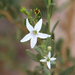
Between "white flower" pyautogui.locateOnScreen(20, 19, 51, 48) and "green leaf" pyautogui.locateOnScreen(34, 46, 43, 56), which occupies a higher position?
"white flower" pyautogui.locateOnScreen(20, 19, 51, 48)

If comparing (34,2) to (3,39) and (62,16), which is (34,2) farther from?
(62,16)

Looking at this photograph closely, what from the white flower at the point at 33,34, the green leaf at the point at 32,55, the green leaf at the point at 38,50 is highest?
the white flower at the point at 33,34

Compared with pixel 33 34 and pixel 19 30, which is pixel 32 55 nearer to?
pixel 33 34

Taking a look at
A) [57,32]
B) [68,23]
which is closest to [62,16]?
[57,32]

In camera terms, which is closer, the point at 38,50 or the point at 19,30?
the point at 38,50

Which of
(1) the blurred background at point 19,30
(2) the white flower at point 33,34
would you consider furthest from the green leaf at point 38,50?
(1) the blurred background at point 19,30

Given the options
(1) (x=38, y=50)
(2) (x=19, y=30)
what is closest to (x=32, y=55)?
(1) (x=38, y=50)

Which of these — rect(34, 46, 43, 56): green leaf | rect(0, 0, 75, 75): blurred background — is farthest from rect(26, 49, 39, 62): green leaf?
rect(0, 0, 75, 75): blurred background

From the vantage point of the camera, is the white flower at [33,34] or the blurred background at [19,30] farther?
the blurred background at [19,30]

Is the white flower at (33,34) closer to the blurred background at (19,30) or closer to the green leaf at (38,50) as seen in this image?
the green leaf at (38,50)

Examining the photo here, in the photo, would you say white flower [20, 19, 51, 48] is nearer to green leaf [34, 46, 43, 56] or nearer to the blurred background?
green leaf [34, 46, 43, 56]

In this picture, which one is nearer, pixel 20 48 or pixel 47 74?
pixel 47 74
